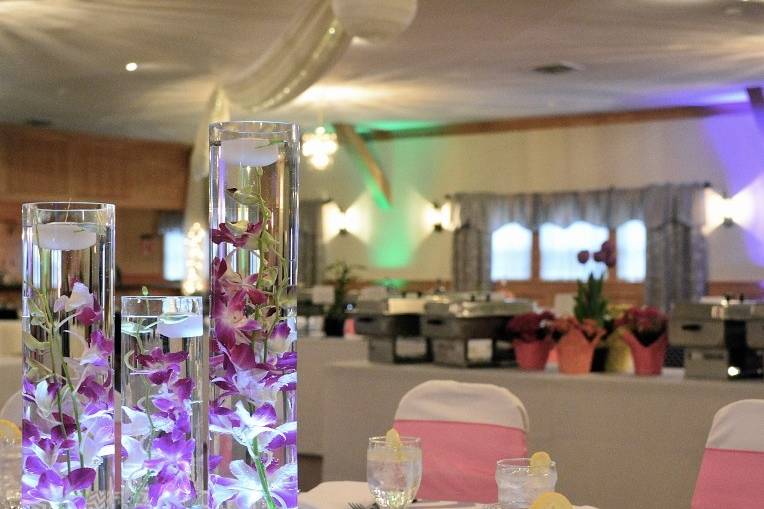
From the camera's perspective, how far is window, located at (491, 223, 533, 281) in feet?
43.8

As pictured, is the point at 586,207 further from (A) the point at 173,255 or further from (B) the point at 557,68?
(A) the point at 173,255

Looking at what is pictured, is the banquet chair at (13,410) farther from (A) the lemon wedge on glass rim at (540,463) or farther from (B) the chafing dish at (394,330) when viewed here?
(B) the chafing dish at (394,330)

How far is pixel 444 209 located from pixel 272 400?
12286 millimetres

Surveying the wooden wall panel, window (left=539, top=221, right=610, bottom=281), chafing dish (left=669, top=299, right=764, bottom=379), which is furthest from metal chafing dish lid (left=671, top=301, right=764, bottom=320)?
the wooden wall panel

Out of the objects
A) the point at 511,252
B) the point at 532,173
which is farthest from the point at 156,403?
the point at 511,252

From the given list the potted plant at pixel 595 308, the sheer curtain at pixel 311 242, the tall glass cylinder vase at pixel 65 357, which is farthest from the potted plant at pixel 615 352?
the sheer curtain at pixel 311 242

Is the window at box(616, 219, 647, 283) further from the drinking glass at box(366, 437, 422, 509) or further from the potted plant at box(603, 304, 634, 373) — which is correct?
the drinking glass at box(366, 437, 422, 509)

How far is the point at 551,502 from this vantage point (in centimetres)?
171

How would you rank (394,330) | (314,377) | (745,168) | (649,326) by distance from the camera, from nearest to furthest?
(649,326) → (394,330) → (314,377) → (745,168)

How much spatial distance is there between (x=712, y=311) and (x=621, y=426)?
1.93ft

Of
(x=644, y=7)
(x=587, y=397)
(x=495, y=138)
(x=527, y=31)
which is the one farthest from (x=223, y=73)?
(x=587, y=397)

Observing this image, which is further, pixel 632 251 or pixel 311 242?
pixel 311 242

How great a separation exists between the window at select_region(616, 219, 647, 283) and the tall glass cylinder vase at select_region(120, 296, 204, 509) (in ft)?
36.9

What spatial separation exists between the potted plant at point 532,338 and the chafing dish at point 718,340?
0.58 meters
